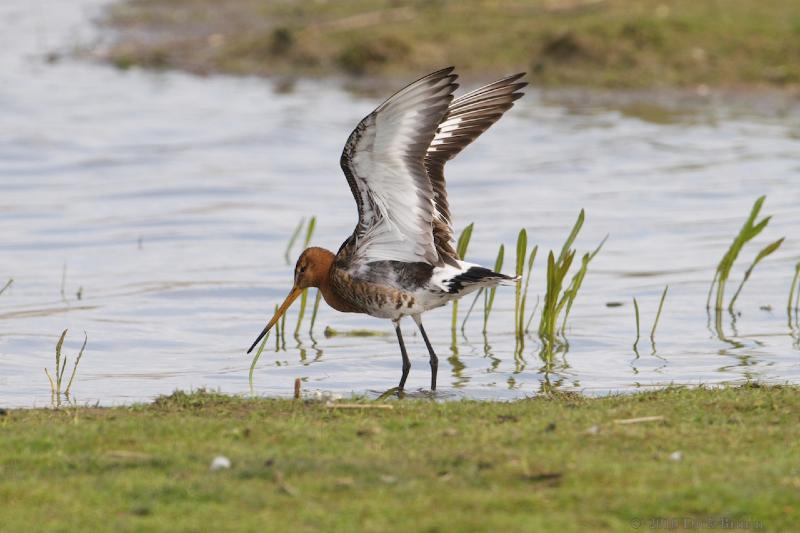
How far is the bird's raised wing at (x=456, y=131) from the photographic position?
27.9 ft

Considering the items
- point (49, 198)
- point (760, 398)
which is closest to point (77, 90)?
point (49, 198)

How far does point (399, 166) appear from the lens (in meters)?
7.47

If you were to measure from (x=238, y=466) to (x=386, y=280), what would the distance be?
2945mm

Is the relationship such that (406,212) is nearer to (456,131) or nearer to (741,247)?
(456,131)

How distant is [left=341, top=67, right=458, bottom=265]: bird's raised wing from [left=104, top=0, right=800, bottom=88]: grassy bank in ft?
39.7

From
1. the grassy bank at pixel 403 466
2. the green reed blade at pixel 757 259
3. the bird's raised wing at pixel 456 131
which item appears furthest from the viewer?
the green reed blade at pixel 757 259

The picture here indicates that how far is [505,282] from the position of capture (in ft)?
25.6

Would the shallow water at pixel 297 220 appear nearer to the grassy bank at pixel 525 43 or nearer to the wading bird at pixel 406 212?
the grassy bank at pixel 525 43

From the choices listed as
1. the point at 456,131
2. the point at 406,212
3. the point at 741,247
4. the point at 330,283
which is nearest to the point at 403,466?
the point at 406,212

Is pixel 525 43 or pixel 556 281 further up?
pixel 525 43

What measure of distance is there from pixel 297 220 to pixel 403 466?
9.25 meters

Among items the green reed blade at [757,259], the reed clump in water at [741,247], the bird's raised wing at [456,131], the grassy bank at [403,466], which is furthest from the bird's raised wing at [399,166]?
the green reed blade at [757,259]

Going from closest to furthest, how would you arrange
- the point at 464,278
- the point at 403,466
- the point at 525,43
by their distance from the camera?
1. the point at 403,466
2. the point at 464,278
3. the point at 525,43

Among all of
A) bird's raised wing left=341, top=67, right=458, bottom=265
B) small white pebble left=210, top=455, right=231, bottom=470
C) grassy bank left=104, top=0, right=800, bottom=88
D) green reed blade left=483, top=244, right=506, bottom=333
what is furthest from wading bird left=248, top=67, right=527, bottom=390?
grassy bank left=104, top=0, right=800, bottom=88
